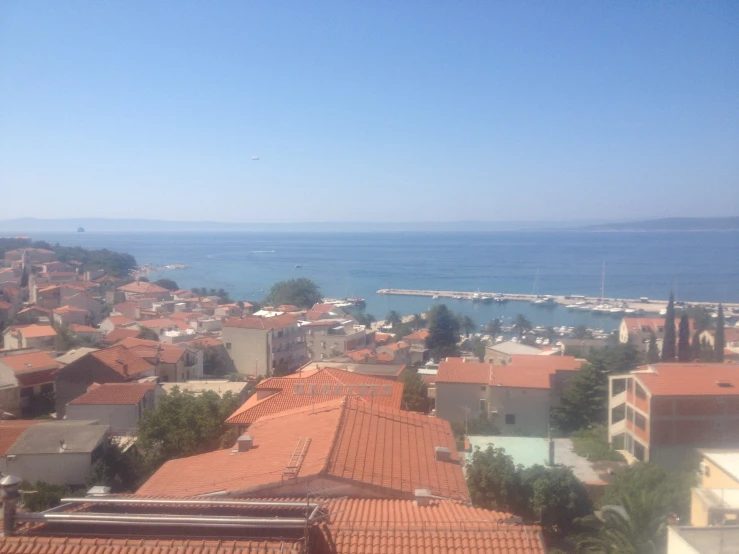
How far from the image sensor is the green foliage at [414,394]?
1245 centimetres

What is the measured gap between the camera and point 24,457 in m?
8.49

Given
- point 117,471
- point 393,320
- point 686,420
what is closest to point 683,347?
point 686,420

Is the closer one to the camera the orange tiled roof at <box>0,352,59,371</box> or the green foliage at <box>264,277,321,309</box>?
the orange tiled roof at <box>0,352,59,371</box>

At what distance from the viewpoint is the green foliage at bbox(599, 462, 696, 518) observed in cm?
573

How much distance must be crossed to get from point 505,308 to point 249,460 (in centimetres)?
4539

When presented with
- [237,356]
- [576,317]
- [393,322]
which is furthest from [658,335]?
[576,317]

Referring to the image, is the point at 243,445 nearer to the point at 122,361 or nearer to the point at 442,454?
the point at 442,454

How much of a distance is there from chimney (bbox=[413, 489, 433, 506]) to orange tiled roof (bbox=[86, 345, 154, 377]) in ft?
38.6

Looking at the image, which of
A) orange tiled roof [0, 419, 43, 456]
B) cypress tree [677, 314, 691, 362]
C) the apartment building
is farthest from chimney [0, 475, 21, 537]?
cypress tree [677, 314, 691, 362]

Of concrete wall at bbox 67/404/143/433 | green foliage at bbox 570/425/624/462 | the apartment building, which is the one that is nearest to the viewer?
the apartment building

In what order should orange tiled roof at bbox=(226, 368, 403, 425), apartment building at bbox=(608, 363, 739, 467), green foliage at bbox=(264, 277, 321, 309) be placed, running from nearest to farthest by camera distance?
orange tiled roof at bbox=(226, 368, 403, 425) < apartment building at bbox=(608, 363, 739, 467) < green foliage at bbox=(264, 277, 321, 309)

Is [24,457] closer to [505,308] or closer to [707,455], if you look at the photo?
[707,455]

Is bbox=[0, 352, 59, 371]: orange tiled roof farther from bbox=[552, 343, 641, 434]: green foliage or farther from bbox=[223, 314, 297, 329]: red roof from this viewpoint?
bbox=[552, 343, 641, 434]: green foliage

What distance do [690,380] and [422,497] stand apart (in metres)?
7.71
